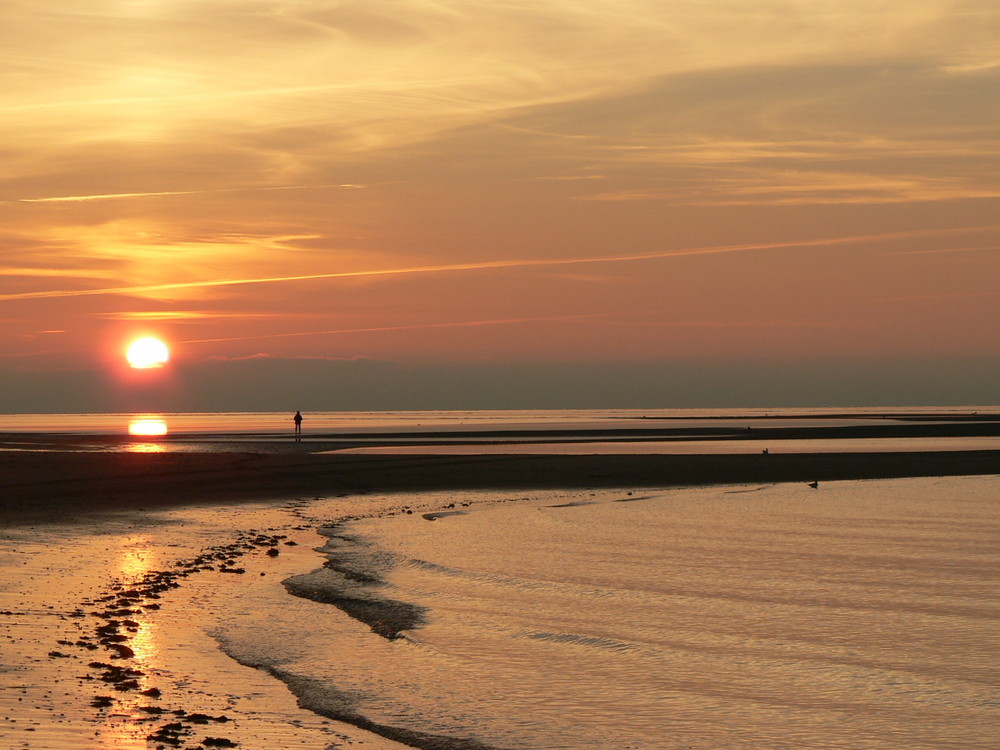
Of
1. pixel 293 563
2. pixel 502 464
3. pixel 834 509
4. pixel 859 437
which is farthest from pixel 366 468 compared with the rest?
pixel 859 437

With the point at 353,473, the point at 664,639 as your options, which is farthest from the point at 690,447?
the point at 664,639

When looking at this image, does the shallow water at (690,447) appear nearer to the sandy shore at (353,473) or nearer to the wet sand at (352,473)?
the wet sand at (352,473)

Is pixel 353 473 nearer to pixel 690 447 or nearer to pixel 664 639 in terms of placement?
pixel 690 447

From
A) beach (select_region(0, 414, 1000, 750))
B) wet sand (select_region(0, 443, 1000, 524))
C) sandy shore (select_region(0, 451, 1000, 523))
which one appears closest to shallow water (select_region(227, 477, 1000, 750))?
beach (select_region(0, 414, 1000, 750))

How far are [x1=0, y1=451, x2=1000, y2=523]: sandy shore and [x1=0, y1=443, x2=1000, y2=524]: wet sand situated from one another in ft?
0.16

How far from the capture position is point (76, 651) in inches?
596

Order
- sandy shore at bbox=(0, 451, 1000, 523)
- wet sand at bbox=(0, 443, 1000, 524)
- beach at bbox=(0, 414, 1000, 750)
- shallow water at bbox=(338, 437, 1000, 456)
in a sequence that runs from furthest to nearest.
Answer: shallow water at bbox=(338, 437, 1000, 456)
sandy shore at bbox=(0, 451, 1000, 523)
wet sand at bbox=(0, 443, 1000, 524)
beach at bbox=(0, 414, 1000, 750)

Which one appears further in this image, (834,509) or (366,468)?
(366,468)

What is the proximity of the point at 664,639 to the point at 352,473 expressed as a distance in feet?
126

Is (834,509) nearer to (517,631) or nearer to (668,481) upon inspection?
(668,481)

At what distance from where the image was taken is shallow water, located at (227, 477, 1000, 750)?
1241 centimetres

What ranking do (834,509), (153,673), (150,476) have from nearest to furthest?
(153,673)
(834,509)
(150,476)

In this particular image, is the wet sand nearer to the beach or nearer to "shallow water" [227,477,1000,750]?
the beach

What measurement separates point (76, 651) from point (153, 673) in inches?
65.7
